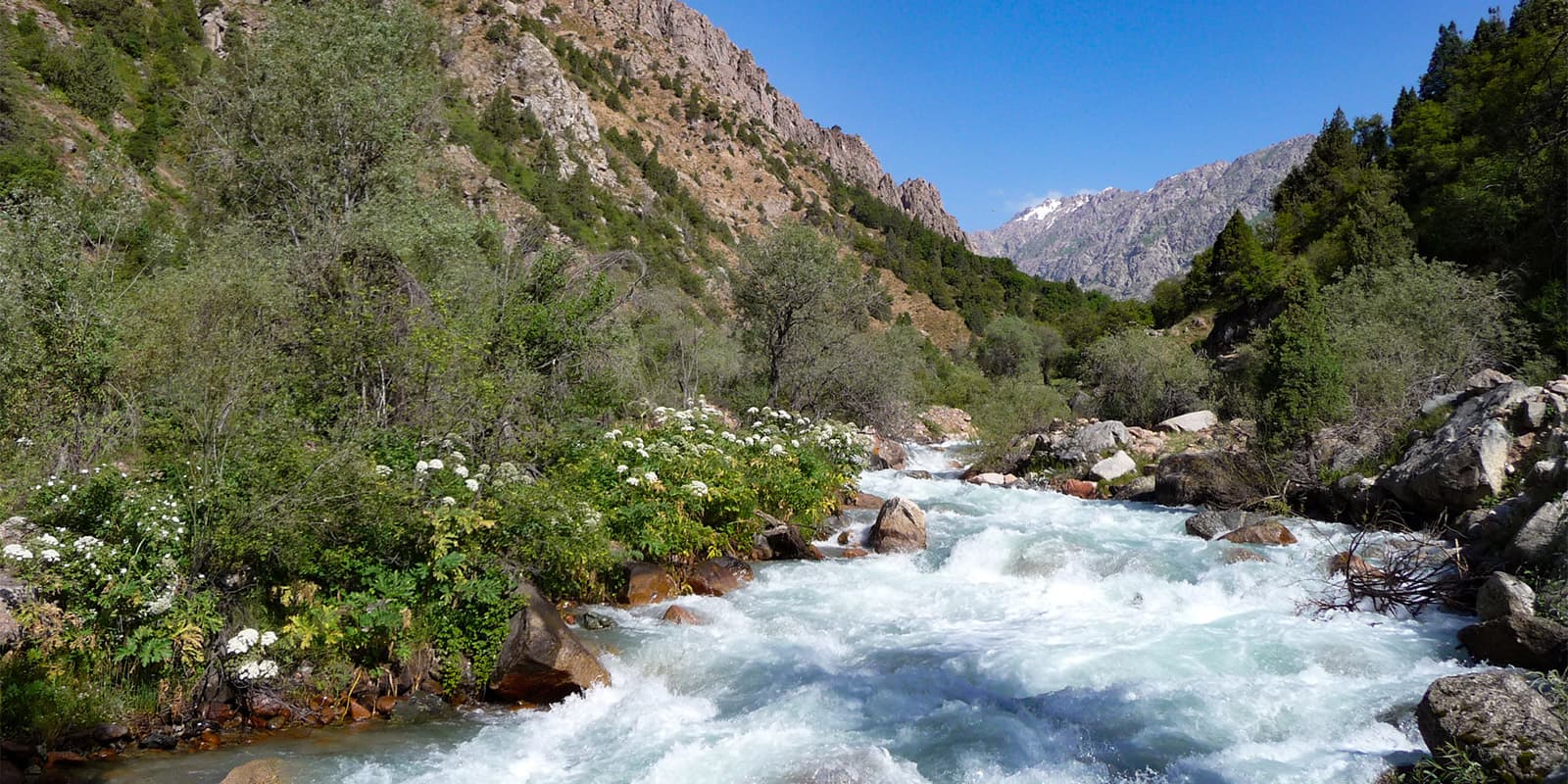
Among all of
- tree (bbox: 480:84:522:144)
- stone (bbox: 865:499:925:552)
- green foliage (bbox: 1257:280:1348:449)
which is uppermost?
tree (bbox: 480:84:522:144)

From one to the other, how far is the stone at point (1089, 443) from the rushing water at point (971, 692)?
1103 cm

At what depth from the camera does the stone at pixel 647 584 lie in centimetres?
1059

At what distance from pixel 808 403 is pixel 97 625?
22833 millimetres

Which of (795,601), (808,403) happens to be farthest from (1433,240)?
→ (795,601)

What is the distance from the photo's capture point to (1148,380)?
3403 cm

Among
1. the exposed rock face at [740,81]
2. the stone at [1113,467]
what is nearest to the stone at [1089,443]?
the stone at [1113,467]

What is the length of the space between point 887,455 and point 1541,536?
737 inches

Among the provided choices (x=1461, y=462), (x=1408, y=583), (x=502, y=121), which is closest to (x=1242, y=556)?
(x=1408, y=583)

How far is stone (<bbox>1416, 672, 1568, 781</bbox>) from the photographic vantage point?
529 cm

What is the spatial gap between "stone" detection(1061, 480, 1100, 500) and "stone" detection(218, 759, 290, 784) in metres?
19.0

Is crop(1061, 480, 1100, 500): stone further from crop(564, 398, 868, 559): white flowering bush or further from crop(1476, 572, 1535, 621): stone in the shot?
crop(1476, 572, 1535, 621): stone

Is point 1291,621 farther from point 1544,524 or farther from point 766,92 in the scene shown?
point 766,92

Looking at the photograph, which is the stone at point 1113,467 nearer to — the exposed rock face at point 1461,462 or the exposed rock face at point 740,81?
the exposed rock face at point 1461,462

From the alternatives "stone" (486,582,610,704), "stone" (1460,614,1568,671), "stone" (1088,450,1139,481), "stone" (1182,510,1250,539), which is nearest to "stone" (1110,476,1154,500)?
"stone" (1088,450,1139,481)
